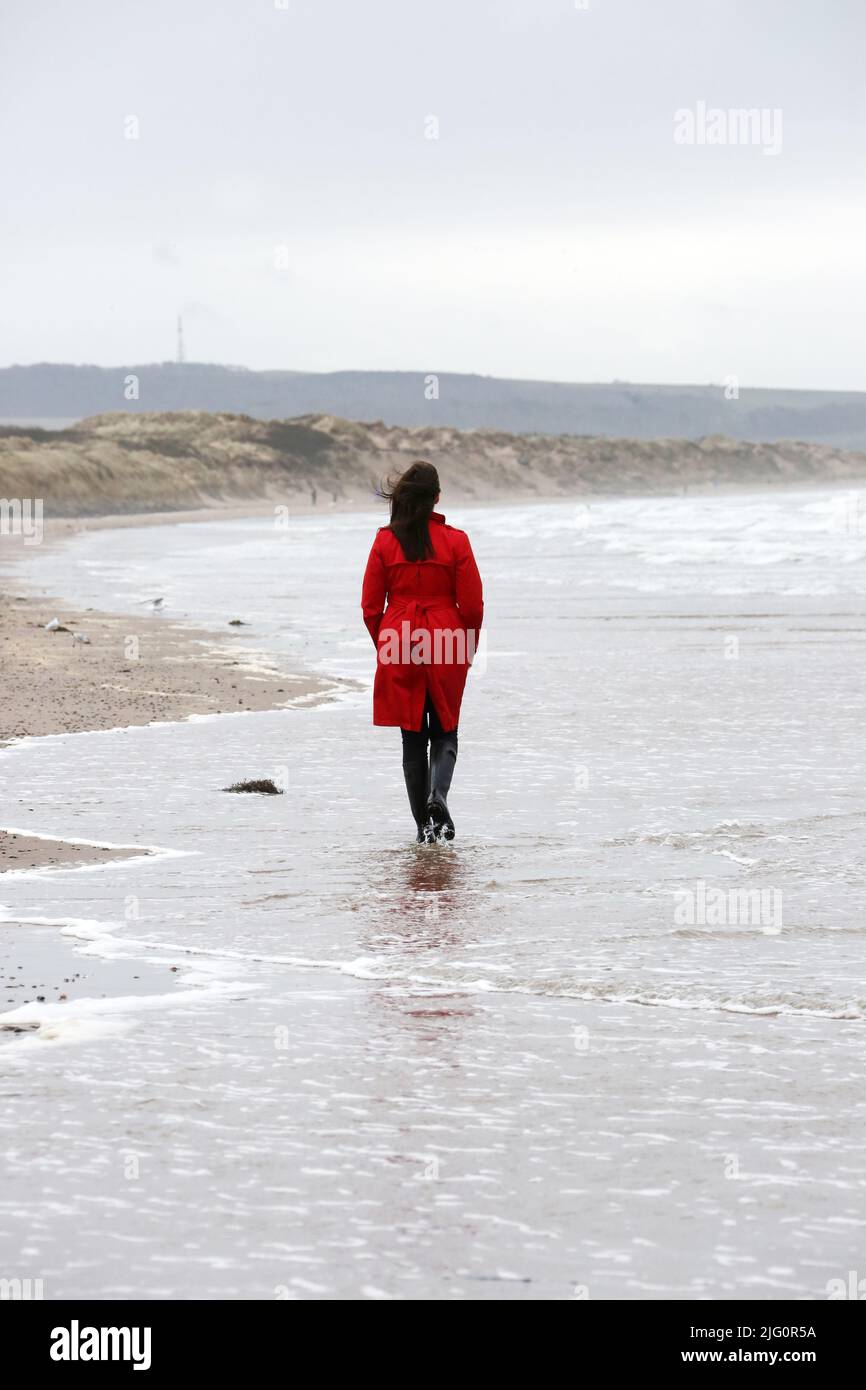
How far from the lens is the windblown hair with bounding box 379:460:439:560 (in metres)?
7.90

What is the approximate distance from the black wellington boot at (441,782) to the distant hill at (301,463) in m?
71.4

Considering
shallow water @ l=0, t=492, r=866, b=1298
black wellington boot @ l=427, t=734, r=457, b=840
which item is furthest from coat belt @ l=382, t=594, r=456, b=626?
shallow water @ l=0, t=492, r=866, b=1298

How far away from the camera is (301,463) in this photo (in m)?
121

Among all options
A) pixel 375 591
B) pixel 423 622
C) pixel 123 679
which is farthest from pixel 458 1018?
pixel 123 679

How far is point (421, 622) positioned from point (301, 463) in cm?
11449

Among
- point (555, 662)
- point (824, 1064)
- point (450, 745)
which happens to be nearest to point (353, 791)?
point (450, 745)

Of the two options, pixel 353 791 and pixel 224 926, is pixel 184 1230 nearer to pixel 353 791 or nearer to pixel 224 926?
pixel 224 926

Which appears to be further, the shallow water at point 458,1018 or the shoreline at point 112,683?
the shoreline at point 112,683

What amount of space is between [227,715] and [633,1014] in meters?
7.23

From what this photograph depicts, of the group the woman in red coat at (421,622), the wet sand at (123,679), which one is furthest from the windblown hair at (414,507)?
the wet sand at (123,679)

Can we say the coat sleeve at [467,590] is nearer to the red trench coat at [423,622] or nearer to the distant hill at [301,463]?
the red trench coat at [423,622]

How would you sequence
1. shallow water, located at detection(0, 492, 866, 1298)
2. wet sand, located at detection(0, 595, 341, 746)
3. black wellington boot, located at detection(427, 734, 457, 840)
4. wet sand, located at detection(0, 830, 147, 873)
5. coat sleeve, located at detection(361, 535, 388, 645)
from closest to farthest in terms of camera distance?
shallow water, located at detection(0, 492, 866, 1298), wet sand, located at detection(0, 830, 147, 873), black wellington boot, located at detection(427, 734, 457, 840), coat sleeve, located at detection(361, 535, 388, 645), wet sand, located at detection(0, 595, 341, 746)

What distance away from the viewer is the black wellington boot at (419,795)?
309 inches

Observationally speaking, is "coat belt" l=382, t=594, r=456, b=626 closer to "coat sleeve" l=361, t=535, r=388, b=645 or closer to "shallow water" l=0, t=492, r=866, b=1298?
"coat sleeve" l=361, t=535, r=388, b=645
